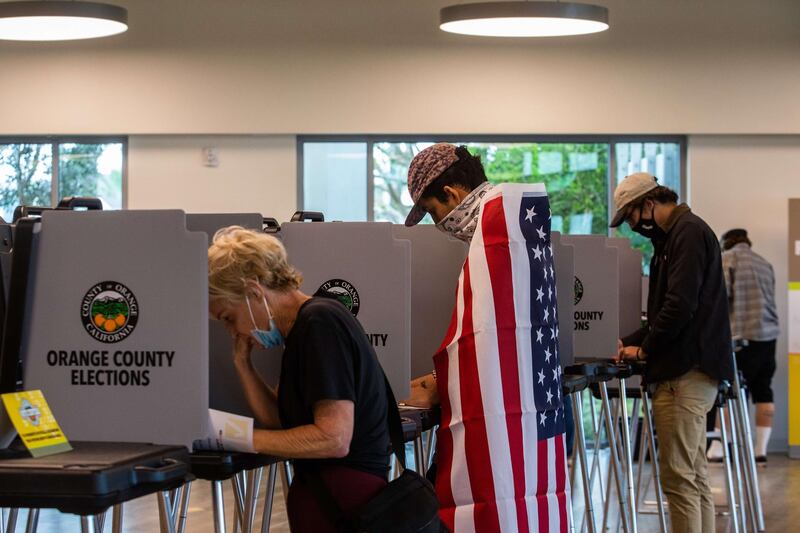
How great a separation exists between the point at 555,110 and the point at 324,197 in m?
Answer: 1.73

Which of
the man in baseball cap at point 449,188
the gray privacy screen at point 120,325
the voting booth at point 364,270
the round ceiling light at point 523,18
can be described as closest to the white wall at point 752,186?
the round ceiling light at point 523,18

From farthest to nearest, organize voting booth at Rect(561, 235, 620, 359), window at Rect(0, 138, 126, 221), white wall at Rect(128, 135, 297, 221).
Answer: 1. window at Rect(0, 138, 126, 221)
2. white wall at Rect(128, 135, 297, 221)
3. voting booth at Rect(561, 235, 620, 359)

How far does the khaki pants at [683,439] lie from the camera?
4035 mm

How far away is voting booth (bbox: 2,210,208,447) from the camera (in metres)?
1.95

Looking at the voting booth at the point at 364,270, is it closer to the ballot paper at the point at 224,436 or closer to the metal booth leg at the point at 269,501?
the metal booth leg at the point at 269,501

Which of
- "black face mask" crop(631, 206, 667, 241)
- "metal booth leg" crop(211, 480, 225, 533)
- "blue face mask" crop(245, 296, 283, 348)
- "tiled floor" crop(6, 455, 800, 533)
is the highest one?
"black face mask" crop(631, 206, 667, 241)

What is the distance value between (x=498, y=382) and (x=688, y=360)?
4.25 feet

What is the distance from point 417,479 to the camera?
2.35m

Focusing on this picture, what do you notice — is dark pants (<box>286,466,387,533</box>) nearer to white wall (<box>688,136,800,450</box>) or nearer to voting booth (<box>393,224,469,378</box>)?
voting booth (<box>393,224,469,378</box>)

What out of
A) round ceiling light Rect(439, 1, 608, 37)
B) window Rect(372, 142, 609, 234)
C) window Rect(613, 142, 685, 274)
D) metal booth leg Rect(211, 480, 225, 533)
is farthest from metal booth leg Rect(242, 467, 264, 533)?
window Rect(613, 142, 685, 274)

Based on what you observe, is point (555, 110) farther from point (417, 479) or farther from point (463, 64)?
point (417, 479)

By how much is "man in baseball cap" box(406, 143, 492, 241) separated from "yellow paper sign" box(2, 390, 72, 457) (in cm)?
139

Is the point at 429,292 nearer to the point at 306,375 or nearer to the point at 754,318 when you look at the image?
the point at 306,375

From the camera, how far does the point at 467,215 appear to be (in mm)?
3078
